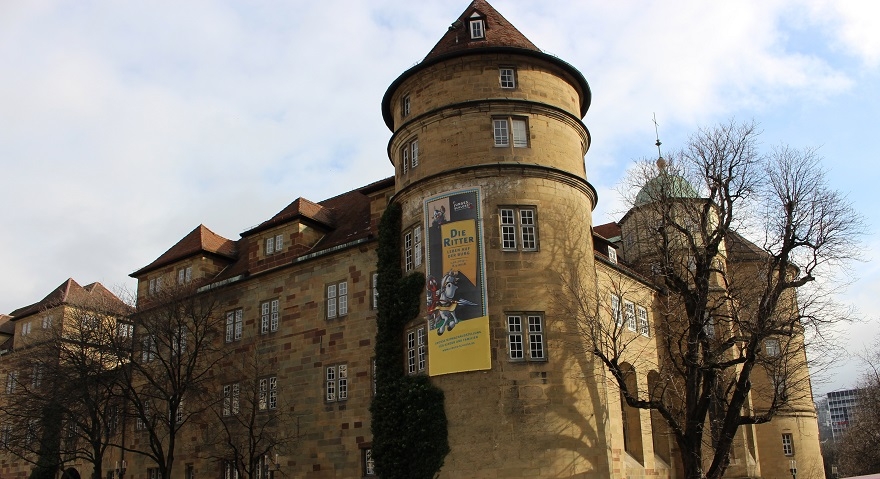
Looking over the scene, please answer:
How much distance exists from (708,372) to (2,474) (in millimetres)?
47930

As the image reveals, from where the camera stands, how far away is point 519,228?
27.0 m

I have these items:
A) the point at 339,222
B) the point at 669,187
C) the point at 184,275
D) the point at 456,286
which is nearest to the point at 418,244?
the point at 456,286

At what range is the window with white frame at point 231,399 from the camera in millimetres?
36094

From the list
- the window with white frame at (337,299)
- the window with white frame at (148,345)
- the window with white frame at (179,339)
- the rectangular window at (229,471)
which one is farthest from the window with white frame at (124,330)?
the window with white frame at (337,299)

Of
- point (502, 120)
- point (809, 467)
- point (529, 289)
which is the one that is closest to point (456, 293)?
point (529, 289)

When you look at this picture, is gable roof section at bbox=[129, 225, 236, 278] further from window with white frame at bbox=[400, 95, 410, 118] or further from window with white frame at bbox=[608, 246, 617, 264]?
window with white frame at bbox=[608, 246, 617, 264]

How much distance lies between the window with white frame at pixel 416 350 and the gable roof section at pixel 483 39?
33.8 ft

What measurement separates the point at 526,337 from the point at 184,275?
23286 mm

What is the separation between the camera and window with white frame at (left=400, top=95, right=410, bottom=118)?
30812mm

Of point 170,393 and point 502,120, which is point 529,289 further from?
point 170,393

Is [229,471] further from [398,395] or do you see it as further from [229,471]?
[398,395]

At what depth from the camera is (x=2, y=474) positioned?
173ft

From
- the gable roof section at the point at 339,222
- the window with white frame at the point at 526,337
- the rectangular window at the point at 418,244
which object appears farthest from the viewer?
the gable roof section at the point at 339,222

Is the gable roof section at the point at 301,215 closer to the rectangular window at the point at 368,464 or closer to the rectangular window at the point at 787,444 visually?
the rectangular window at the point at 368,464
